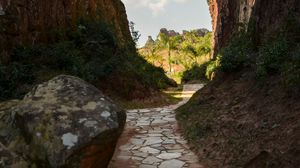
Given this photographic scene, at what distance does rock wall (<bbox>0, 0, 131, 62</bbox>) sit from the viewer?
12695 mm

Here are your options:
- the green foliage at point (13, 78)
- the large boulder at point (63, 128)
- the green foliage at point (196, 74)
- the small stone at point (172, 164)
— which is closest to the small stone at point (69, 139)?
the large boulder at point (63, 128)

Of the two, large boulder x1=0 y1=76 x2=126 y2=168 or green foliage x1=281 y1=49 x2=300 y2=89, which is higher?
green foliage x1=281 y1=49 x2=300 y2=89

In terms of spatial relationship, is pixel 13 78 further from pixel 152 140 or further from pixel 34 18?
pixel 152 140

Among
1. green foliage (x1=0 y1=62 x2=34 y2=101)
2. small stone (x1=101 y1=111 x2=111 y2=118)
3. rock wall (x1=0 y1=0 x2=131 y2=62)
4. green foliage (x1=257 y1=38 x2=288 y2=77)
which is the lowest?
small stone (x1=101 y1=111 x2=111 y2=118)

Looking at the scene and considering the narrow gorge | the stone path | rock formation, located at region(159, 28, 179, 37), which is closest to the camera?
the narrow gorge

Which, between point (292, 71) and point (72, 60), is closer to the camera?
point (292, 71)

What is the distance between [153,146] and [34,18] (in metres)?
8.04

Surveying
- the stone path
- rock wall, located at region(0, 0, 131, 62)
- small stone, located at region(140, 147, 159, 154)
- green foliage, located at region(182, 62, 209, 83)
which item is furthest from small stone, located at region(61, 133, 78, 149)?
green foliage, located at region(182, 62, 209, 83)

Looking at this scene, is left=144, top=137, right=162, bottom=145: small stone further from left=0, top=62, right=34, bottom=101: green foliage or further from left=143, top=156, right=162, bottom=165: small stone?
left=0, top=62, right=34, bottom=101: green foliage

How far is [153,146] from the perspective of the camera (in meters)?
8.83

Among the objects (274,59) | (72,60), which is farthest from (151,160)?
(72,60)

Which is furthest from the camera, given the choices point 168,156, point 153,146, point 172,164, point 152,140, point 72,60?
point 72,60

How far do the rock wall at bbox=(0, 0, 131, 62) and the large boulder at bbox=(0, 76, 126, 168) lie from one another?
7160 millimetres

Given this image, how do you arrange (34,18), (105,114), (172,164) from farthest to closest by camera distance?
(34,18) → (172,164) → (105,114)
